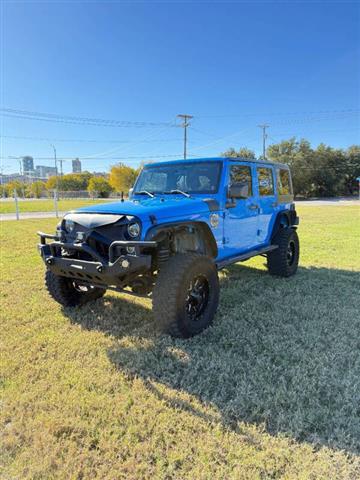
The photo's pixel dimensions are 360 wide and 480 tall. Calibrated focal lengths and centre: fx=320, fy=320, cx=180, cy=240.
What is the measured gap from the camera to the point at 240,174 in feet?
14.7

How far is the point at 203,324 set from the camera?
3.36m

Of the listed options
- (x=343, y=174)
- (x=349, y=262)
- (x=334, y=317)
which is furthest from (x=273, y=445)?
(x=343, y=174)

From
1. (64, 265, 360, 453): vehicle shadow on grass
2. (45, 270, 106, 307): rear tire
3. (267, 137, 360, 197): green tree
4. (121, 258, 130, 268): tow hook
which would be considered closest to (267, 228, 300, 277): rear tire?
(64, 265, 360, 453): vehicle shadow on grass

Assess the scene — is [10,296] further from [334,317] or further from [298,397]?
[334,317]

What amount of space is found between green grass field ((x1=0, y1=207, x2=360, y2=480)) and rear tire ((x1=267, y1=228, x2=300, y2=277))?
1.20m

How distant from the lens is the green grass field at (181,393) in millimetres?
1846

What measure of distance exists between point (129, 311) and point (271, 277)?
8.99 feet

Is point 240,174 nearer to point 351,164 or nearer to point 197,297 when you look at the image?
point 197,297

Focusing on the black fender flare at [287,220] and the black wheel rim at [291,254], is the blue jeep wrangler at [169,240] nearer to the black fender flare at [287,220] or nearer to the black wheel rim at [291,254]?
the black fender flare at [287,220]

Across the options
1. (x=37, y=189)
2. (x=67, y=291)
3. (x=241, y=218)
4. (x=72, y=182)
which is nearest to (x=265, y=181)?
(x=241, y=218)

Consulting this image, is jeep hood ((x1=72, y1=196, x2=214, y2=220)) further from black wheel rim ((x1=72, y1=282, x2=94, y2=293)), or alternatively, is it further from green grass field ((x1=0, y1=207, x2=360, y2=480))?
green grass field ((x1=0, y1=207, x2=360, y2=480))

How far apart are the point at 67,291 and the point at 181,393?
216 cm

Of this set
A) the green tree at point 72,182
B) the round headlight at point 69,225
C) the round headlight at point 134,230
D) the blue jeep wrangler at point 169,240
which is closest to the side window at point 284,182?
the blue jeep wrangler at point 169,240

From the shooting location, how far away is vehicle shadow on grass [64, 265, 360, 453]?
2.19 metres
